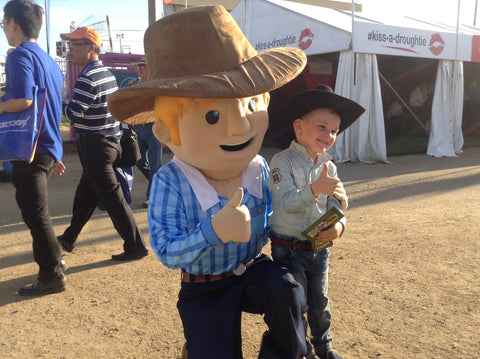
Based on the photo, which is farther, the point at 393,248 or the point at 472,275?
the point at 393,248

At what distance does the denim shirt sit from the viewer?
6.35 feet

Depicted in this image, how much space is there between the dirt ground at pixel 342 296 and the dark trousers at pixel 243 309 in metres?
0.62

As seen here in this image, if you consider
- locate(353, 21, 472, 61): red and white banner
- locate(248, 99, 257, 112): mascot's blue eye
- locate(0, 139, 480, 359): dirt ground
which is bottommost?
locate(0, 139, 480, 359): dirt ground

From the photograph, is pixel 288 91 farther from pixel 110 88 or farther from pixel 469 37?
pixel 110 88

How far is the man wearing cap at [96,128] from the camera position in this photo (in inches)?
133

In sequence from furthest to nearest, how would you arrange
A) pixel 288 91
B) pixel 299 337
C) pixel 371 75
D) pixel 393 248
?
pixel 288 91
pixel 371 75
pixel 393 248
pixel 299 337

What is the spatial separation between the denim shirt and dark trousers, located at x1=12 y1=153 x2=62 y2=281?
5.29 ft

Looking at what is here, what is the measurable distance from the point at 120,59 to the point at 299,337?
41.8 ft

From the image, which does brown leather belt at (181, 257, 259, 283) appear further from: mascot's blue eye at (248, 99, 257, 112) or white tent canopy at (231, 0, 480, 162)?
white tent canopy at (231, 0, 480, 162)

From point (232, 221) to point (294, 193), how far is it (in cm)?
46

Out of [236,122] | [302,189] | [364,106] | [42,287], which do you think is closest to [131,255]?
[42,287]

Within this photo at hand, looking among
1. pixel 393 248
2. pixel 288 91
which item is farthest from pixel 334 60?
pixel 393 248

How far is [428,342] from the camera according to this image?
2395 mm

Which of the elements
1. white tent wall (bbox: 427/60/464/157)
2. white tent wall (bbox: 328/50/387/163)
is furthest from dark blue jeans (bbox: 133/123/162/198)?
white tent wall (bbox: 427/60/464/157)
